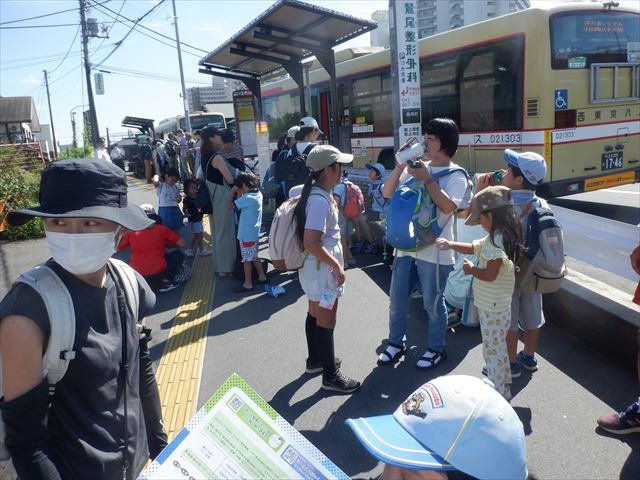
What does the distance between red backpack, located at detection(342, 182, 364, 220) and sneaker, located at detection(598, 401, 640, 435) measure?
3.91m

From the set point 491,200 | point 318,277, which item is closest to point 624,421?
point 491,200

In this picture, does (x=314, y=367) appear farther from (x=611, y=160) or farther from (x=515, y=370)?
(x=611, y=160)

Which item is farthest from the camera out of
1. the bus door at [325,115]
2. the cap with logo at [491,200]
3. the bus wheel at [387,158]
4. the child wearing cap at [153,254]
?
the bus door at [325,115]

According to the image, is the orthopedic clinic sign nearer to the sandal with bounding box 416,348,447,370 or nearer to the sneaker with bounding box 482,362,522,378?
the sandal with bounding box 416,348,447,370

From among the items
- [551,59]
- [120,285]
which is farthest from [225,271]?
[551,59]

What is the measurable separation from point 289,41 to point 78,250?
738cm

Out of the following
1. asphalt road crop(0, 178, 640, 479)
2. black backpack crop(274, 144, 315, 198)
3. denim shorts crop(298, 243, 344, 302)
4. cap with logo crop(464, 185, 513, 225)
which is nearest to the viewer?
asphalt road crop(0, 178, 640, 479)

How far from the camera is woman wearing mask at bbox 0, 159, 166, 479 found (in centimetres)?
129

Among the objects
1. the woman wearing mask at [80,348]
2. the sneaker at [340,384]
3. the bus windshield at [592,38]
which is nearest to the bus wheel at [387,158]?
the bus windshield at [592,38]

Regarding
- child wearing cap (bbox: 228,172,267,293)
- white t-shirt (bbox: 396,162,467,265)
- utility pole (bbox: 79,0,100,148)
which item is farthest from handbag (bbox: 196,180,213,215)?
utility pole (bbox: 79,0,100,148)

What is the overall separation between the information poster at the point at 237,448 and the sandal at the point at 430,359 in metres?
2.67

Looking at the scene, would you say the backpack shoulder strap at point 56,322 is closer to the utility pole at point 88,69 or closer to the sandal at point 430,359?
the sandal at point 430,359

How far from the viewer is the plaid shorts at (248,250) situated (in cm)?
559

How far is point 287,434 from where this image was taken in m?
1.01
